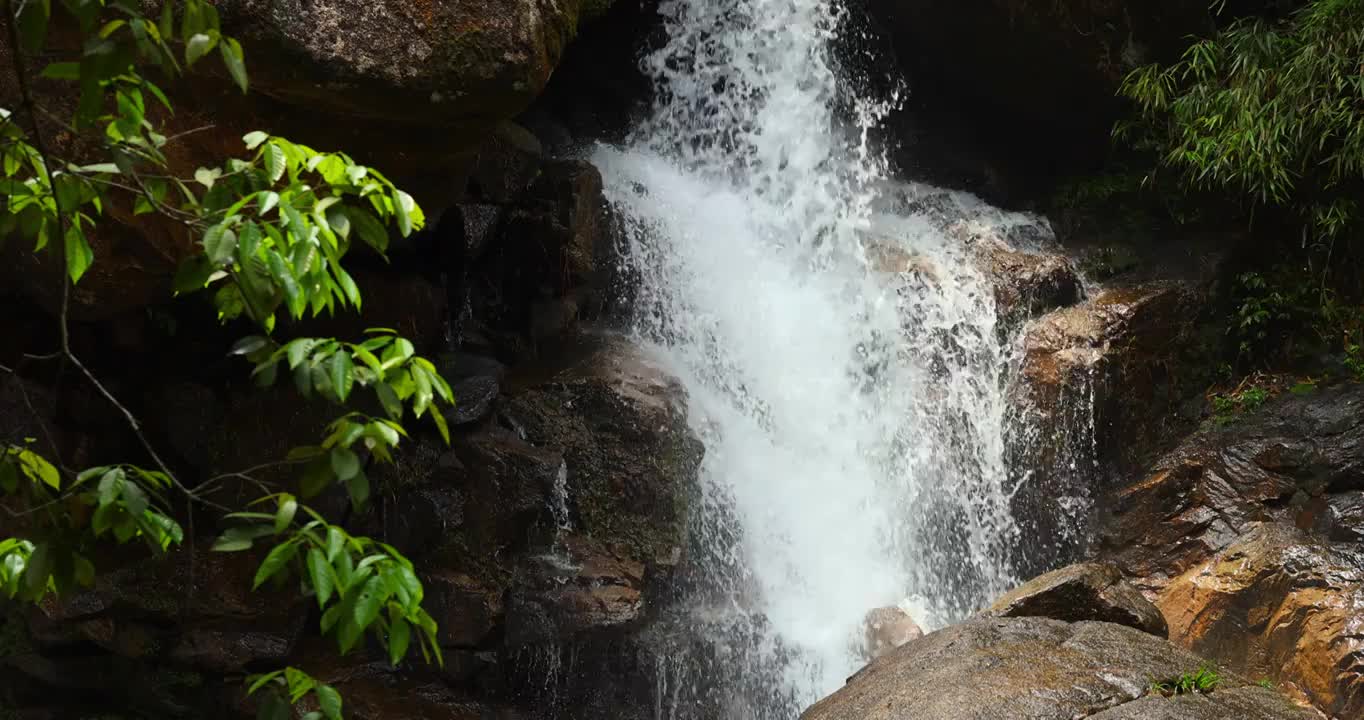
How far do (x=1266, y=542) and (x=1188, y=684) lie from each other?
3442 mm

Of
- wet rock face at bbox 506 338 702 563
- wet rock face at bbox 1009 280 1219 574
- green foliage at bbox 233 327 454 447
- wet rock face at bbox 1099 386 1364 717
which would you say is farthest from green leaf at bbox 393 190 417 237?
wet rock face at bbox 1009 280 1219 574

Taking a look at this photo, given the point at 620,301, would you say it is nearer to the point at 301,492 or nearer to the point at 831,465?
the point at 831,465

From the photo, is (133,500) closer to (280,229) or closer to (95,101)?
(280,229)

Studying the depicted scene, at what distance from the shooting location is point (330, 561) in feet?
6.46

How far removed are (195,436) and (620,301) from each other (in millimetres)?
3979

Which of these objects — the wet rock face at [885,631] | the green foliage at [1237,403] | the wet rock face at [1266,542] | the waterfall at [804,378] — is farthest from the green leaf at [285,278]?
the green foliage at [1237,403]

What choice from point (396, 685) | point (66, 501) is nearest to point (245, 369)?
point (396, 685)

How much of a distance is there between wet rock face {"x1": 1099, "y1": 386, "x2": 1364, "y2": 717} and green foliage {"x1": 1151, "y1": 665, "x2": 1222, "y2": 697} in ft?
7.48

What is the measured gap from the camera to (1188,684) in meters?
4.84

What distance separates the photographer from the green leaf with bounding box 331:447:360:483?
1.93 m

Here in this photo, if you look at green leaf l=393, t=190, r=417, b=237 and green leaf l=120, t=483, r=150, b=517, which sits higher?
green leaf l=393, t=190, r=417, b=237

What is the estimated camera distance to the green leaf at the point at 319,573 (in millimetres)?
1946

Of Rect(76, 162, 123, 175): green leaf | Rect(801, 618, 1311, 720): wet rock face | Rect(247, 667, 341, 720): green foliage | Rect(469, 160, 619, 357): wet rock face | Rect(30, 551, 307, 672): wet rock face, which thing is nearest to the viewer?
Rect(247, 667, 341, 720): green foliage

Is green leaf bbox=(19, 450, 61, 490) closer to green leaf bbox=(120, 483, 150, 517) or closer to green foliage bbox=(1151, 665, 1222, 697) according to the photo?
green leaf bbox=(120, 483, 150, 517)
